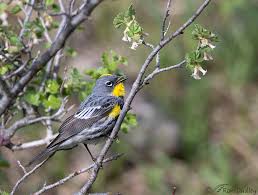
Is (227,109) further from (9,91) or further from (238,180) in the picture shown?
(9,91)

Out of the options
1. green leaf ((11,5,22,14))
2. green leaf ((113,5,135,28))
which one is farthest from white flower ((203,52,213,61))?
green leaf ((11,5,22,14))

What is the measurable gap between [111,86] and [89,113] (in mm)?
340

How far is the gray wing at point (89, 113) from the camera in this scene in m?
5.32

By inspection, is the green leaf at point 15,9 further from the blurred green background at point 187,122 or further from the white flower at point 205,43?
the blurred green background at point 187,122

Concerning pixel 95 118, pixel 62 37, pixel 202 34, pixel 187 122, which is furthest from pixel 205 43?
pixel 187 122

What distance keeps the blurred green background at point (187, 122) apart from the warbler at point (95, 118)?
109 inches

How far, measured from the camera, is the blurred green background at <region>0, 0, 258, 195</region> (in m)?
8.60

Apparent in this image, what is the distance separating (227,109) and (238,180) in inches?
75.4

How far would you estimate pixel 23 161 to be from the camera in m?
8.51

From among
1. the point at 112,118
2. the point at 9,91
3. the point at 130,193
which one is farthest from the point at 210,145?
the point at 9,91

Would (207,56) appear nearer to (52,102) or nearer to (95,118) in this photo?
(52,102)

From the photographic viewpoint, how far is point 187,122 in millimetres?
9125

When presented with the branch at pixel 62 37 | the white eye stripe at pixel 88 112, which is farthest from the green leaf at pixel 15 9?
the branch at pixel 62 37

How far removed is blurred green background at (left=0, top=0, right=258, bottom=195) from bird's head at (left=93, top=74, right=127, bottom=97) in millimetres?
2693
